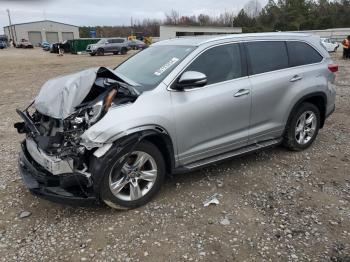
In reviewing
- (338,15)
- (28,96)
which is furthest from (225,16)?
(28,96)

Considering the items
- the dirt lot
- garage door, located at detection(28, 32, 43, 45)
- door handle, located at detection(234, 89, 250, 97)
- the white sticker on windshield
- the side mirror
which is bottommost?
garage door, located at detection(28, 32, 43, 45)

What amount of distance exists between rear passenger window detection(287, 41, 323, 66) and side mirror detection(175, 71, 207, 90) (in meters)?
1.82

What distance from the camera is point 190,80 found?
12.7ft

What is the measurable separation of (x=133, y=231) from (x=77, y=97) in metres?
1.44

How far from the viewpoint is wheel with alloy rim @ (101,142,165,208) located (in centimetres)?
363


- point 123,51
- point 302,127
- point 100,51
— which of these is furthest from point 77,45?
point 302,127

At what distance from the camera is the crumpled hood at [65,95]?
362 cm

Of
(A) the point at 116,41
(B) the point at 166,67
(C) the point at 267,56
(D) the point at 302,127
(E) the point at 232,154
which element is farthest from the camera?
(A) the point at 116,41

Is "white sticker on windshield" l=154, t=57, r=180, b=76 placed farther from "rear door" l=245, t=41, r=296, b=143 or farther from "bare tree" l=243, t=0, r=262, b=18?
"bare tree" l=243, t=0, r=262, b=18

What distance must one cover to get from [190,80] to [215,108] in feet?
1.70

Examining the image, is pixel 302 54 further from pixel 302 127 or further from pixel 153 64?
pixel 153 64

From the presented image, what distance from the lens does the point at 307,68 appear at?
5230 mm

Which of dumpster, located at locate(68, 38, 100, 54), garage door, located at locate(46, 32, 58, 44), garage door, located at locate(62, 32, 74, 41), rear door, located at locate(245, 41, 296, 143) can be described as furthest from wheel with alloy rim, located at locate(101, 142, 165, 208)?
garage door, located at locate(46, 32, 58, 44)

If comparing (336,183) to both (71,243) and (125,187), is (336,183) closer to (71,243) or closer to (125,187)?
(125,187)
